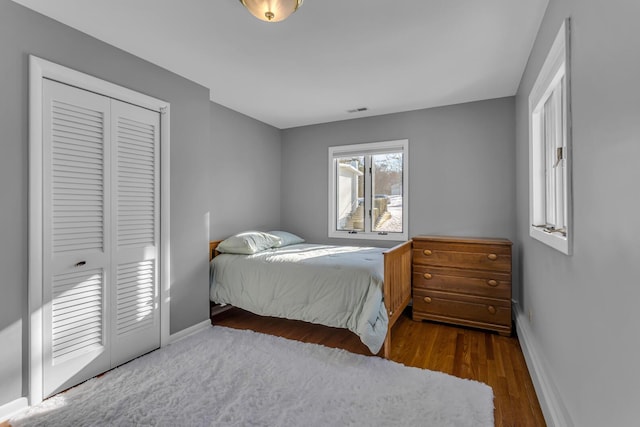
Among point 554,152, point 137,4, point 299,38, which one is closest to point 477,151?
point 554,152

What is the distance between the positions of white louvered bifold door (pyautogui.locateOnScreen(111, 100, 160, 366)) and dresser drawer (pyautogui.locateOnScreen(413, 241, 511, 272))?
2621 millimetres

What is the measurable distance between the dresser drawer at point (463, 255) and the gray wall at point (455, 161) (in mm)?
455

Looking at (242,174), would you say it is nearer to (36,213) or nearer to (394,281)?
(36,213)

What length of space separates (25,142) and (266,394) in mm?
2180

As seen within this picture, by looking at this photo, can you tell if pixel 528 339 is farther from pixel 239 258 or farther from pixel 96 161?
pixel 96 161

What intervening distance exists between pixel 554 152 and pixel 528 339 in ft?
4.76

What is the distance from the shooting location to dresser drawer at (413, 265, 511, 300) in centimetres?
301

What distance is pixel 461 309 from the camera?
3146 mm

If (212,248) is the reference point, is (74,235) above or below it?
above

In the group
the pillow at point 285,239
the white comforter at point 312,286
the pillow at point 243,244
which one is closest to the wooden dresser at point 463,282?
the white comforter at point 312,286

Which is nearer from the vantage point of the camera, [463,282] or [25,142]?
[25,142]

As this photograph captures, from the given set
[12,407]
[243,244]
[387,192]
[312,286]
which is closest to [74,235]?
[12,407]

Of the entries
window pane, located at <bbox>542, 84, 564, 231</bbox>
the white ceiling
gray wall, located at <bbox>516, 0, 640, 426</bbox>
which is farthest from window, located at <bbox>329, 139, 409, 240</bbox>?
gray wall, located at <bbox>516, 0, 640, 426</bbox>

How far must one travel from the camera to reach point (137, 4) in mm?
1862
